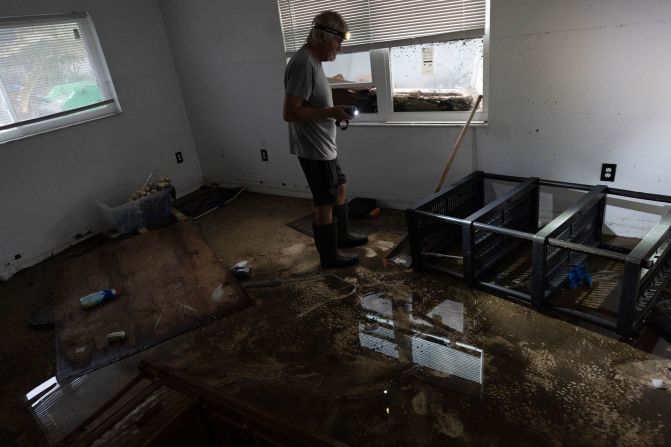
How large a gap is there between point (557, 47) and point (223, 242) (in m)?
2.71

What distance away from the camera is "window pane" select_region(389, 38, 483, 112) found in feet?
9.84

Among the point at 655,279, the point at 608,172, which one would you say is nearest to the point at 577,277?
the point at 655,279

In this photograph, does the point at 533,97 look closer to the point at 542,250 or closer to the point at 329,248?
the point at 542,250

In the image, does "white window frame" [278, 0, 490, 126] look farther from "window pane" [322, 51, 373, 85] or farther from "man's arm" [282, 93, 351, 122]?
"man's arm" [282, 93, 351, 122]

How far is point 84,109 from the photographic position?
382 centimetres

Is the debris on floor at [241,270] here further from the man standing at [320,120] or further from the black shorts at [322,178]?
the black shorts at [322,178]

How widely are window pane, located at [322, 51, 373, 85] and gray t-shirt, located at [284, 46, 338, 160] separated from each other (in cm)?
92

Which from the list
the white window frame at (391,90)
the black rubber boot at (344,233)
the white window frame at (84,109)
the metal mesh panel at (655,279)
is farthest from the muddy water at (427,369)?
the white window frame at (84,109)

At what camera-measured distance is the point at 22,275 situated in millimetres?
3447

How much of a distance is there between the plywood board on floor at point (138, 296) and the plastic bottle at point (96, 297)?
0.10 feet

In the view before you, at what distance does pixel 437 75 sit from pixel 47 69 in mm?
3094

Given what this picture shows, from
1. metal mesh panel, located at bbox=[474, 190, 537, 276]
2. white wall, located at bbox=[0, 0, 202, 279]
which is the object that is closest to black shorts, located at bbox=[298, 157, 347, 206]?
metal mesh panel, located at bbox=[474, 190, 537, 276]

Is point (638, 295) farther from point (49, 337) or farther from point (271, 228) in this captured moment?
point (49, 337)

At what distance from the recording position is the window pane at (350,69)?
344cm
